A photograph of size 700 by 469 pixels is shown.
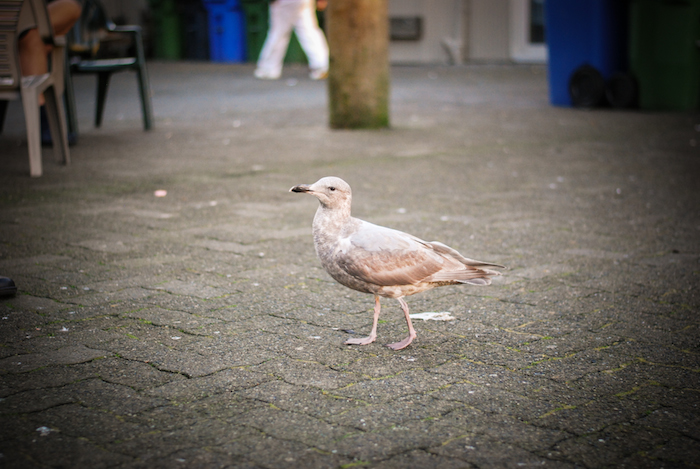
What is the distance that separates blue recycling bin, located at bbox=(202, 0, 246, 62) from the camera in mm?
19891

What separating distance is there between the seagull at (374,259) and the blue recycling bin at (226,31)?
17.9 meters

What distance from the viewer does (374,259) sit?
294 cm

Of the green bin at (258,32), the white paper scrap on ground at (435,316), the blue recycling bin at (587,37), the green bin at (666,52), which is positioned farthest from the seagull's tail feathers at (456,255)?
the green bin at (258,32)

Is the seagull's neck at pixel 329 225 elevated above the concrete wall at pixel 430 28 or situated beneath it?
situated beneath

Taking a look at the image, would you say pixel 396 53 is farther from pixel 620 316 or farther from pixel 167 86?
pixel 620 316

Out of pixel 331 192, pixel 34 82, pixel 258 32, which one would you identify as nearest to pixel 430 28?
pixel 258 32

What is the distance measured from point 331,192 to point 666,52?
8637 millimetres

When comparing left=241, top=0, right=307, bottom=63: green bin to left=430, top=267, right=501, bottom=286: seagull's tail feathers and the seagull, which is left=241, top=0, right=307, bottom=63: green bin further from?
left=430, top=267, right=501, bottom=286: seagull's tail feathers

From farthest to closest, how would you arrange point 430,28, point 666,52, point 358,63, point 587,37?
point 430,28, point 587,37, point 666,52, point 358,63

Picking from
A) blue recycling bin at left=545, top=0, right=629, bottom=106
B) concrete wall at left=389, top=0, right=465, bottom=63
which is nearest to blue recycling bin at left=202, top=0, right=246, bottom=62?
concrete wall at left=389, top=0, right=465, bottom=63

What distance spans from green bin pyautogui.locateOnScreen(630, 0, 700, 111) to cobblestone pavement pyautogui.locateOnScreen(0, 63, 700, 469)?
3.34 metres

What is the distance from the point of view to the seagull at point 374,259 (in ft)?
9.64

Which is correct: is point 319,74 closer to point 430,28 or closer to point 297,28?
point 297,28

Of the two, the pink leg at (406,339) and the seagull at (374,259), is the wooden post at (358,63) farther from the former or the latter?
the pink leg at (406,339)
